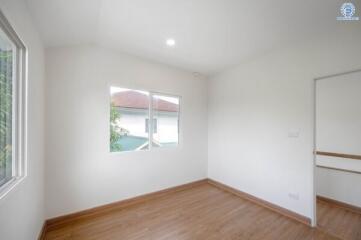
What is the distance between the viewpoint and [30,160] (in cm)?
171

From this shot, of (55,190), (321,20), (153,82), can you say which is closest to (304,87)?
(321,20)

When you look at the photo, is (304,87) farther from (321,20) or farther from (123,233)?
(123,233)

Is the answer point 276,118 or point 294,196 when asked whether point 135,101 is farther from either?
point 294,196

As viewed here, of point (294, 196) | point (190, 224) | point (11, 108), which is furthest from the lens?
point (294, 196)

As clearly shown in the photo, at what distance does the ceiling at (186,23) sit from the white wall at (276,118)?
279mm

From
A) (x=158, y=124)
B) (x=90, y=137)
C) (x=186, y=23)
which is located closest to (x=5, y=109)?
(x=90, y=137)

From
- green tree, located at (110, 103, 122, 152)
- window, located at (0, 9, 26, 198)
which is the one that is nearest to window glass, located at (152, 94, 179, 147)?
green tree, located at (110, 103, 122, 152)

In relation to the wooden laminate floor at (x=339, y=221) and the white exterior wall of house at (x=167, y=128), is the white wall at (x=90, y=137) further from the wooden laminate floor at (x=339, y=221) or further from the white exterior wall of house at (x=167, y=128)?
the wooden laminate floor at (x=339, y=221)

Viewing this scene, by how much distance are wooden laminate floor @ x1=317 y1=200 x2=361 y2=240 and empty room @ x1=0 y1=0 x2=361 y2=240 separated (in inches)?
1.0

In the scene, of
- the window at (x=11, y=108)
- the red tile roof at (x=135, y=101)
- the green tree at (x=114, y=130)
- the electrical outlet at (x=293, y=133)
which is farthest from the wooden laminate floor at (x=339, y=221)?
the window at (x=11, y=108)

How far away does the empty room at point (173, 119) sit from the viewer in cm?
175

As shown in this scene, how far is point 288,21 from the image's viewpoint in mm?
2076

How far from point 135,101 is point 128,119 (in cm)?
37

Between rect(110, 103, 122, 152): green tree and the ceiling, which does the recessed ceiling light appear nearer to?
the ceiling
